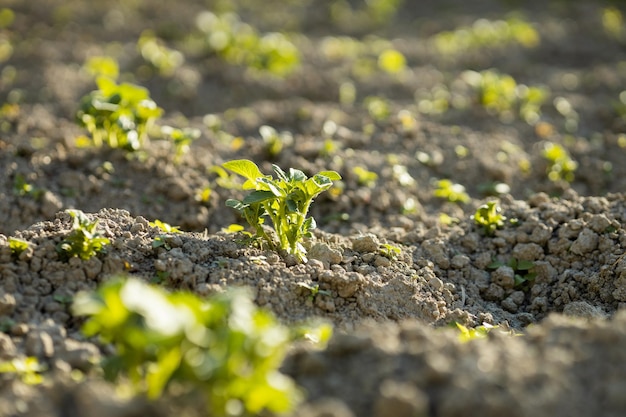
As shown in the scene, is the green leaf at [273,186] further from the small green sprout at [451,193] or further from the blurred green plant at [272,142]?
the small green sprout at [451,193]

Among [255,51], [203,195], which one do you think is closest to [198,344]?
[203,195]

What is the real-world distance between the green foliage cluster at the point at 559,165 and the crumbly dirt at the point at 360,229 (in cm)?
11

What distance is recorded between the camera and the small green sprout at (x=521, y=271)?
4.11 m

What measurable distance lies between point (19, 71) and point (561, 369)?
6.63 m

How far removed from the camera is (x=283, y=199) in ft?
11.6

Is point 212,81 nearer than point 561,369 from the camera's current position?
No

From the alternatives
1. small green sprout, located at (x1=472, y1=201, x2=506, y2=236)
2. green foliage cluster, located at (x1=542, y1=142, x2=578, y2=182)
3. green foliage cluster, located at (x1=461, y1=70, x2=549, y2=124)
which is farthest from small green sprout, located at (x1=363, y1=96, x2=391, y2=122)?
small green sprout, located at (x1=472, y1=201, x2=506, y2=236)

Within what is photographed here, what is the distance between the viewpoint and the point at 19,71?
7445 millimetres

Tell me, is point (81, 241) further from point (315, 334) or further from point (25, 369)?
point (315, 334)

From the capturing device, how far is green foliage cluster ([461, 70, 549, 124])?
672 cm

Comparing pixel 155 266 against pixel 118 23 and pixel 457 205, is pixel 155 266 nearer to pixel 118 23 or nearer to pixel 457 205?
pixel 457 205

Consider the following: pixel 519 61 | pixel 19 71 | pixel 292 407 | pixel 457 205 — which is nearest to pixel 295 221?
pixel 292 407

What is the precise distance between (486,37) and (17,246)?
697 cm

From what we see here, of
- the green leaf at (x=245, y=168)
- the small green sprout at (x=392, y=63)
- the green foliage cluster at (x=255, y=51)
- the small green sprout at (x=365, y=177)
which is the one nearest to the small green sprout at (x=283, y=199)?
the green leaf at (x=245, y=168)
